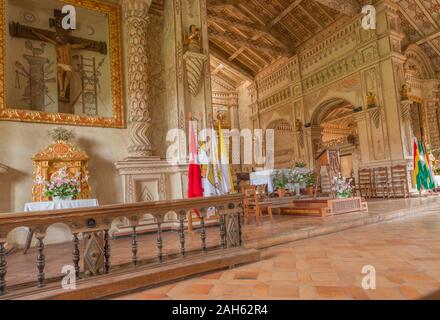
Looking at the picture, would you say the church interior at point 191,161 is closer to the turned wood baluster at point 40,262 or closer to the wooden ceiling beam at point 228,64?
the turned wood baluster at point 40,262

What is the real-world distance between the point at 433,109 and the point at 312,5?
663 cm

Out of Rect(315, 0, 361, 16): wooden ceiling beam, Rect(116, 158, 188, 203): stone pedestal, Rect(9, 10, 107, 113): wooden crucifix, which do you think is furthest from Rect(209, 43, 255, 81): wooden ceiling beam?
Rect(116, 158, 188, 203): stone pedestal

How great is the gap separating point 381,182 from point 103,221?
8.88 meters

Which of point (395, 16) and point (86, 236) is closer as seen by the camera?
point (86, 236)

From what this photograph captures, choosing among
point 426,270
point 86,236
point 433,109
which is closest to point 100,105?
point 86,236

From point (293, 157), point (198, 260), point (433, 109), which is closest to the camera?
point (198, 260)

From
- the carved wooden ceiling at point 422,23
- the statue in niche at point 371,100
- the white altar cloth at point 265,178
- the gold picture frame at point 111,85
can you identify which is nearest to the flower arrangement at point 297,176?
the white altar cloth at point 265,178

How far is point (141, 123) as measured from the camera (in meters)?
4.88

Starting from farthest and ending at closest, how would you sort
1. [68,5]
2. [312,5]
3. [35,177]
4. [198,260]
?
[312,5]
[68,5]
[35,177]
[198,260]

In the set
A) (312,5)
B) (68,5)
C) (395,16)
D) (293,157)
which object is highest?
(312,5)

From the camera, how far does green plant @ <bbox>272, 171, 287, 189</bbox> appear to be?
8479 millimetres

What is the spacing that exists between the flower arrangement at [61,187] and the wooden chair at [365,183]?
8554mm

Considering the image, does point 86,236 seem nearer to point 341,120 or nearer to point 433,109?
point 433,109

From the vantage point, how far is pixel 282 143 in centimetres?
1371
